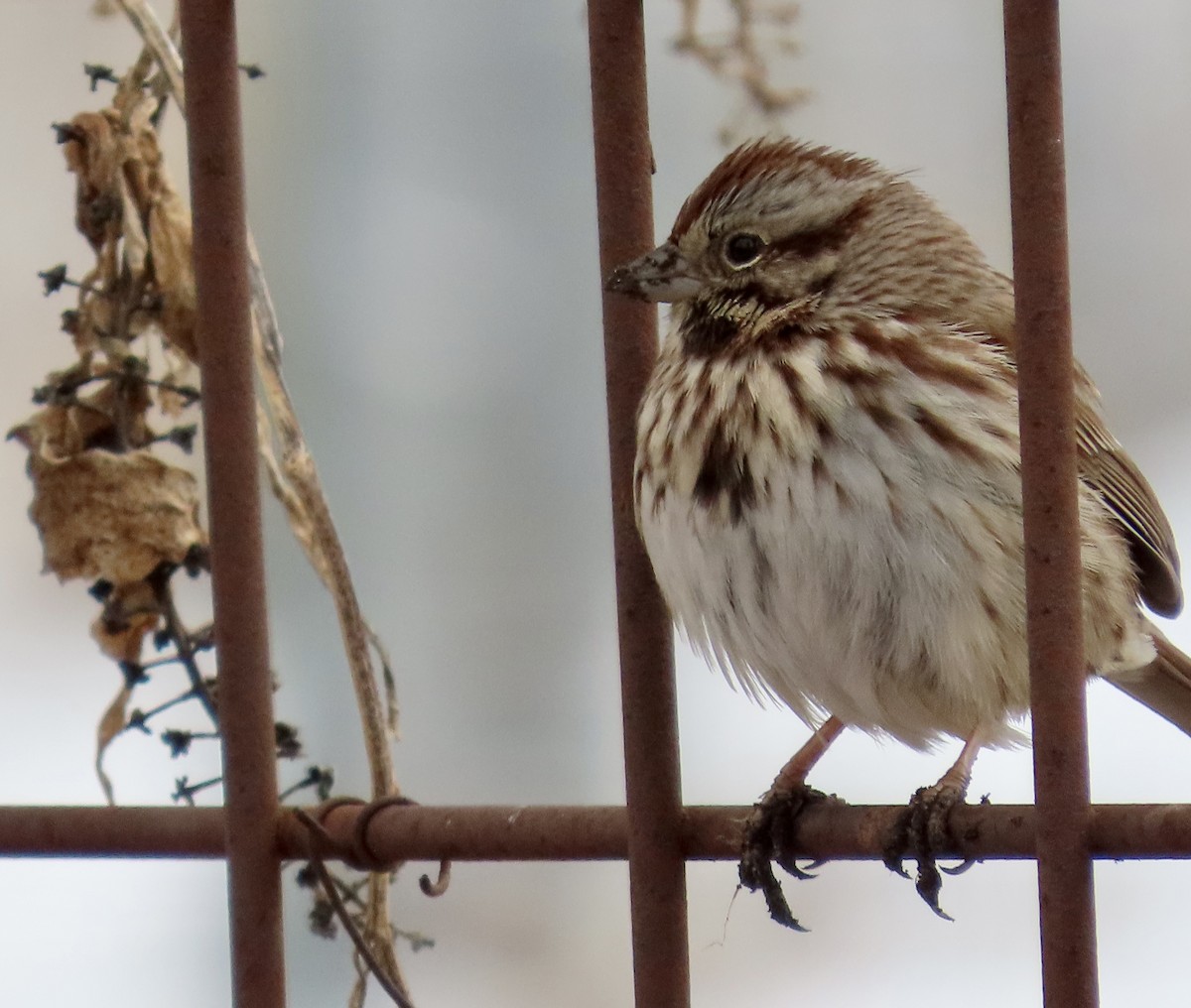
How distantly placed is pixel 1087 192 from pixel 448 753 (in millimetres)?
1588

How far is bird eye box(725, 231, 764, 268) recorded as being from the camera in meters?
2.02

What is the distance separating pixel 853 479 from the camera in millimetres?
1693

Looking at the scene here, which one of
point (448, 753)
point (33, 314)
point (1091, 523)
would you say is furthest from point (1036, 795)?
point (33, 314)

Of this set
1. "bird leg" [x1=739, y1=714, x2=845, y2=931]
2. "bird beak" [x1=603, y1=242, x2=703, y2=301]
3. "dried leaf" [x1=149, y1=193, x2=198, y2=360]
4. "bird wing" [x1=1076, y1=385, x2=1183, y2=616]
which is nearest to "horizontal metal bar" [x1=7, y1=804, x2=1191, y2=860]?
"bird leg" [x1=739, y1=714, x2=845, y2=931]

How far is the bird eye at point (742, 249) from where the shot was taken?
202 centimetres

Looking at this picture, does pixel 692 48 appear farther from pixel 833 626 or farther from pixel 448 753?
pixel 448 753

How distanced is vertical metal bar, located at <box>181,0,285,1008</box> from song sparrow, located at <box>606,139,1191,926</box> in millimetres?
319

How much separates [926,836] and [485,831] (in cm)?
39

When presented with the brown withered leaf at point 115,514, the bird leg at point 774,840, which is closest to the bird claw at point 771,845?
the bird leg at point 774,840

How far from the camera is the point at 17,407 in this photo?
344 centimetres

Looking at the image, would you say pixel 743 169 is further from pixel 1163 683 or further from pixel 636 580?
pixel 1163 683

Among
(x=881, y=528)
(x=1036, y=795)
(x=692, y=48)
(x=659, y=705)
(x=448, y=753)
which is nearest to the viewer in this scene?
(x=1036, y=795)

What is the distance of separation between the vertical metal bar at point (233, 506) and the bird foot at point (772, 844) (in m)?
0.49

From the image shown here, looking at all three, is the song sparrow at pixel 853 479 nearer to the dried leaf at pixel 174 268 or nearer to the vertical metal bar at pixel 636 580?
the vertical metal bar at pixel 636 580
